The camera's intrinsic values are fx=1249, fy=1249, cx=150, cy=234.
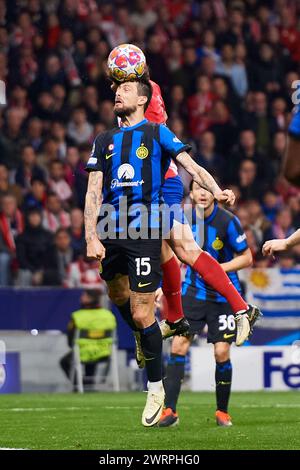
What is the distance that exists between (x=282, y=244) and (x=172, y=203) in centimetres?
207

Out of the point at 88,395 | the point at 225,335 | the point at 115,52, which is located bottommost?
the point at 88,395

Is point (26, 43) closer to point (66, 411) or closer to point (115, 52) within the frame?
point (66, 411)

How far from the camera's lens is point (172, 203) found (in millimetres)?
9172

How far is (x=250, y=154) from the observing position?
19.5 meters

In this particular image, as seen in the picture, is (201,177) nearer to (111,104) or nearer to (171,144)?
(171,144)

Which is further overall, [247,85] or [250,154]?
[247,85]

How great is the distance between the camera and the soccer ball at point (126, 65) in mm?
8859

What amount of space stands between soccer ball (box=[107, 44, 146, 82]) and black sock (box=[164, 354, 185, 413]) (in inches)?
105

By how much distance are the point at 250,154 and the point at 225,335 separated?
9364 mm

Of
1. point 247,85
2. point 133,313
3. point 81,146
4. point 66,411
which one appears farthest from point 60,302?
point 133,313

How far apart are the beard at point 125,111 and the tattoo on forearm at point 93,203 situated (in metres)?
0.45

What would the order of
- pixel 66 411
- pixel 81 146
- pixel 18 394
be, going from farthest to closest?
1. pixel 81 146
2. pixel 18 394
3. pixel 66 411

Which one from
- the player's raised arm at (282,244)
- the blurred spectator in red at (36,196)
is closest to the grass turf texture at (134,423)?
the player's raised arm at (282,244)

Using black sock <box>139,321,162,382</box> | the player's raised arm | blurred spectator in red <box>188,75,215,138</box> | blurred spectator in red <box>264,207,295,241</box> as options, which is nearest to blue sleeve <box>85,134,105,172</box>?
black sock <box>139,321,162,382</box>
